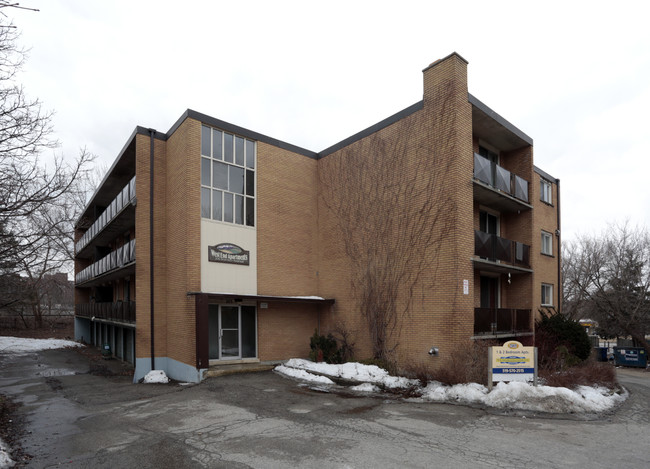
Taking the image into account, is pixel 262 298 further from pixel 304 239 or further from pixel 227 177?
pixel 227 177

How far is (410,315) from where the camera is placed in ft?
46.0

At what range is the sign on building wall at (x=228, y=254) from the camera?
15172 millimetres

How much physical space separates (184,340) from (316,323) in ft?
18.6

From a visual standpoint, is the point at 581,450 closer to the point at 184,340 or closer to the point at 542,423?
the point at 542,423

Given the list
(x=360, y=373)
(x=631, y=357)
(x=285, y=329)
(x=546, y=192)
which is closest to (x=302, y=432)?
(x=360, y=373)

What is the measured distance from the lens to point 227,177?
1603 cm

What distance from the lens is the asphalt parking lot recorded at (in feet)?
21.2

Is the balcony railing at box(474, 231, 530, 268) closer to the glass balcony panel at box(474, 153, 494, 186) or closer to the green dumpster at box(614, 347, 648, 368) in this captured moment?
the glass balcony panel at box(474, 153, 494, 186)

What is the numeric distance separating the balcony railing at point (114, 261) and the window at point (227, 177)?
14.0ft

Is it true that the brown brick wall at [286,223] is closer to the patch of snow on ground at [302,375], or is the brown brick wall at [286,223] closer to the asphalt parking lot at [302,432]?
the patch of snow on ground at [302,375]

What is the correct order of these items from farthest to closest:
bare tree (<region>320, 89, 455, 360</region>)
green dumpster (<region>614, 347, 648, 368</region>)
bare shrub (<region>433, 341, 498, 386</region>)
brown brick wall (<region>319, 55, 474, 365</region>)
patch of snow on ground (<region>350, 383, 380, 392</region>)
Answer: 1. green dumpster (<region>614, 347, 648, 368</region>)
2. bare tree (<region>320, 89, 455, 360</region>)
3. brown brick wall (<region>319, 55, 474, 365</region>)
4. patch of snow on ground (<region>350, 383, 380, 392</region>)
5. bare shrub (<region>433, 341, 498, 386</region>)

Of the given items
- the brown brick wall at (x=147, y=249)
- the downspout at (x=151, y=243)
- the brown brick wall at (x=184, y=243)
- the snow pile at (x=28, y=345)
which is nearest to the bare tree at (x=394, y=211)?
the brown brick wall at (x=184, y=243)

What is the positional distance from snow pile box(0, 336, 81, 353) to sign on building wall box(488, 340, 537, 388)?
28.9m

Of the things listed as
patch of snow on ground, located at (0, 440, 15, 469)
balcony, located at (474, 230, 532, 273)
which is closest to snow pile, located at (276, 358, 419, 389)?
balcony, located at (474, 230, 532, 273)
